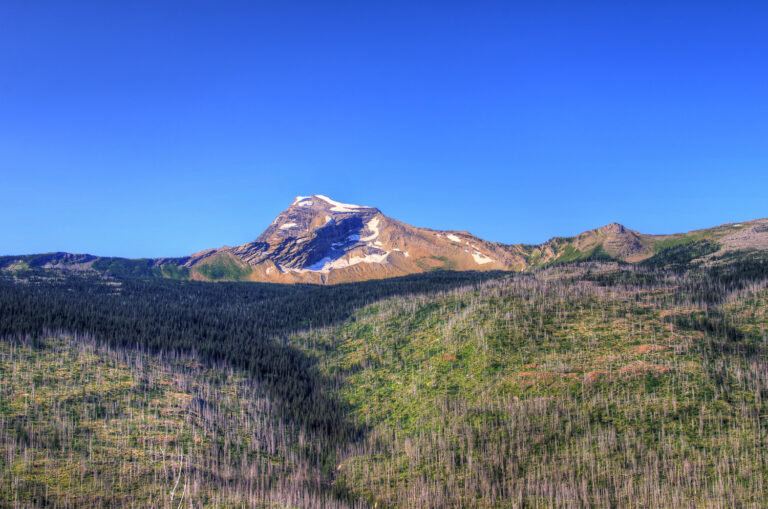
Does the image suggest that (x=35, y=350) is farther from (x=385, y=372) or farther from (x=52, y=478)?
(x=385, y=372)

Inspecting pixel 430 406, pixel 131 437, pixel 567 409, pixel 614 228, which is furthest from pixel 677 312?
pixel 614 228

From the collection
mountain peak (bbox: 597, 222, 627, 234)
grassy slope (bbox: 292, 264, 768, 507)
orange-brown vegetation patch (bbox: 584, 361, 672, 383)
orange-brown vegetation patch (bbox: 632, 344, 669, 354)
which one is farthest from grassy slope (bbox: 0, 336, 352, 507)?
mountain peak (bbox: 597, 222, 627, 234)

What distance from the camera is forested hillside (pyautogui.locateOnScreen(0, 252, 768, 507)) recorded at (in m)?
29.0

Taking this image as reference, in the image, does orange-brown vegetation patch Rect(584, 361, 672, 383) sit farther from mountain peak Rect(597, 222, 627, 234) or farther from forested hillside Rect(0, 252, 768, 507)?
mountain peak Rect(597, 222, 627, 234)

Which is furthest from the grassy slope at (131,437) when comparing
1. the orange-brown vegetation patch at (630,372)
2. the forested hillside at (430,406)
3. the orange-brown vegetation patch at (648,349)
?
the orange-brown vegetation patch at (648,349)

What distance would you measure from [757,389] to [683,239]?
14813cm

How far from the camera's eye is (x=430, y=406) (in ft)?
136

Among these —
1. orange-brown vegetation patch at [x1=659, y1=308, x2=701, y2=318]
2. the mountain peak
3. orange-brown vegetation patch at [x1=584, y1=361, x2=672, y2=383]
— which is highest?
the mountain peak

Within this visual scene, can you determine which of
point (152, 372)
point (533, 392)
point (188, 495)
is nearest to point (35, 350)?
point (152, 372)

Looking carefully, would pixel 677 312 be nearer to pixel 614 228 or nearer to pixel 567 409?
pixel 567 409

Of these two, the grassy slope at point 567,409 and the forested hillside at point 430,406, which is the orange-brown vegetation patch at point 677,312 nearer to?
the grassy slope at point 567,409

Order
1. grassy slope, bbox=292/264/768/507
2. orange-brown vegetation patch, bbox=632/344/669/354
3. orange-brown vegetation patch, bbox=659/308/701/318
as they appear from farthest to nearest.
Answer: orange-brown vegetation patch, bbox=659/308/701/318, orange-brown vegetation patch, bbox=632/344/669/354, grassy slope, bbox=292/264/768/507

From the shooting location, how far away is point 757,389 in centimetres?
3272

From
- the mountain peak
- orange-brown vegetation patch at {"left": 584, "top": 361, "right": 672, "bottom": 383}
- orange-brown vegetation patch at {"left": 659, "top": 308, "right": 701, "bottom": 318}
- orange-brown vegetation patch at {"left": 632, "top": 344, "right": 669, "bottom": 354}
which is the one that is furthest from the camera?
the mountain peak
